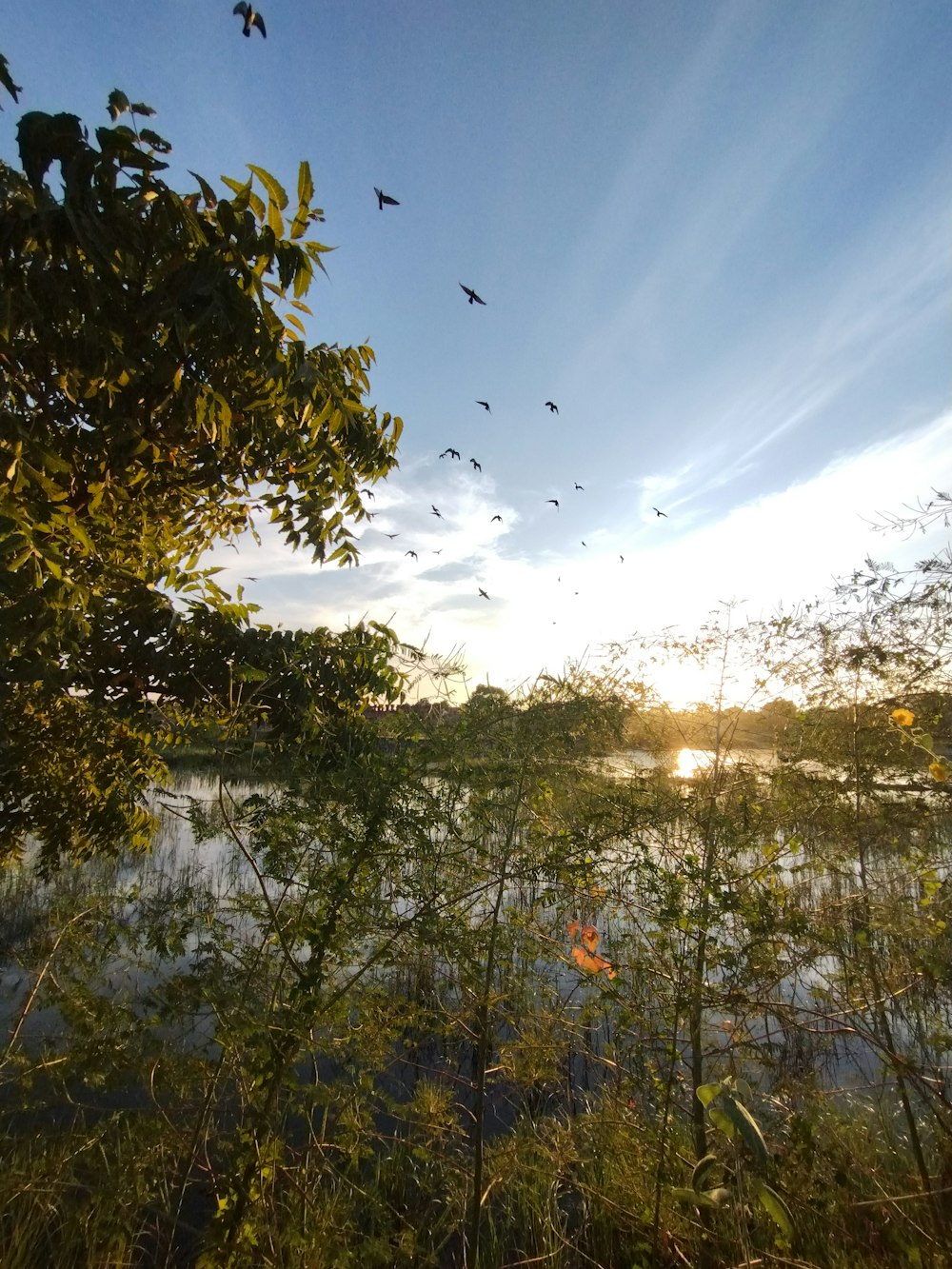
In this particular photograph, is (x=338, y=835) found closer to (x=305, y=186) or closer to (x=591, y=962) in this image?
(x=591, y=962)

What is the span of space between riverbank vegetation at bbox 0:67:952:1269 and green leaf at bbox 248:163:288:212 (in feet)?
0.05

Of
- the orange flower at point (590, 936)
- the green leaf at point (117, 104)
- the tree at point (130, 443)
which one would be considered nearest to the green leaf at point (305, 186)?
the tree at point (130, 443)

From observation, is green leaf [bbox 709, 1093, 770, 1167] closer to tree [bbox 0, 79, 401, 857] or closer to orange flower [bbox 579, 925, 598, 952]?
tree [bbox 0, 79, 401, 857]

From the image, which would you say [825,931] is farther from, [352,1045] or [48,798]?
[48,798]

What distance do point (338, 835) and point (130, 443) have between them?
152 cm

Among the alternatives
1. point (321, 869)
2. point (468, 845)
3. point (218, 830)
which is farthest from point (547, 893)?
point (218, 830)

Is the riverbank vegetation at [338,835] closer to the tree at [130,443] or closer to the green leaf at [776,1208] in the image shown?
the tree at [130,443]

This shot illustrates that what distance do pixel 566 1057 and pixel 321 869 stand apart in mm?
3031

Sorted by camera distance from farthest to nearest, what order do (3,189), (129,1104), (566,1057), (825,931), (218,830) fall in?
(566,1057), (129,1104), (218,830), (825,931), (3,189)

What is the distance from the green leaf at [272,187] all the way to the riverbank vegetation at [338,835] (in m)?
0.01

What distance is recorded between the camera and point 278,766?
8.34ft

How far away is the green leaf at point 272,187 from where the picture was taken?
1709mm

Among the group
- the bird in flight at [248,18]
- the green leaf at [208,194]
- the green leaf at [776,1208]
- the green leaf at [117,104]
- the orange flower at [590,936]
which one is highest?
the bird in flight at [248,18]

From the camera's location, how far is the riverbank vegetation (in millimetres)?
1834
